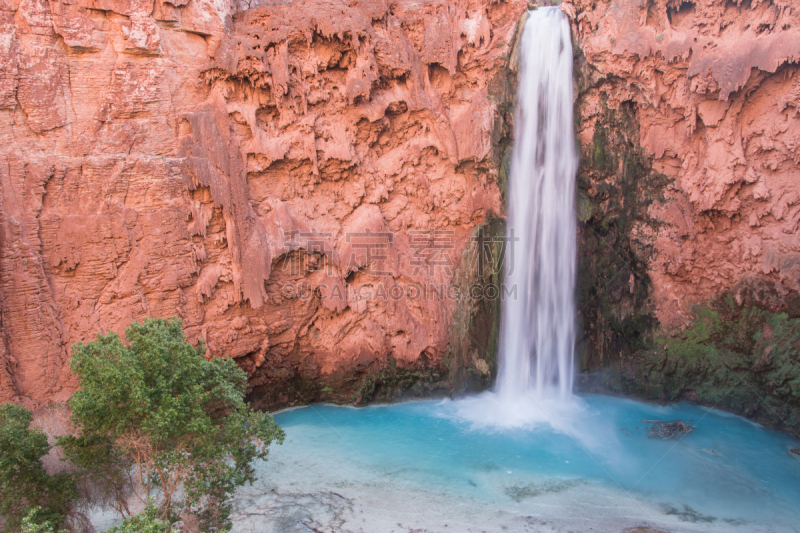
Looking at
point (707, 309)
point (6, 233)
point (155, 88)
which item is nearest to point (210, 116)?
point (155, 88)

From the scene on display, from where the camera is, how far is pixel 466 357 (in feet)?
59.1

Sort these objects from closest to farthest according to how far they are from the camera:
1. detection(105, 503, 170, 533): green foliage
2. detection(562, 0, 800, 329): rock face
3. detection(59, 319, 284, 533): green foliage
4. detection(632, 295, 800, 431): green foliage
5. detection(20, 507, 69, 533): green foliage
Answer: detection(105, 503, 170, 533): green foliage, detection(20, 507, 69, 533): green foliage, detection(59, 319, 284, 533): green foliage, detection(562, 0, 800, 329): rock face, detection(632, 295, 800, 431): green foliage

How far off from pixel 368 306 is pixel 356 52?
28.6 feet

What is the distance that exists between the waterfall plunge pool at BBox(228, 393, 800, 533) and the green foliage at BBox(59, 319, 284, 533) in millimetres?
2607

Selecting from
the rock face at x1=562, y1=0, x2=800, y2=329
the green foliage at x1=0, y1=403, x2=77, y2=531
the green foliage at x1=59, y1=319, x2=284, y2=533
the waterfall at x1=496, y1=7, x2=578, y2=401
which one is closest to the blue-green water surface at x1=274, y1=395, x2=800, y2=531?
the waterfall at x1=496, y1=7, x2=578, y2=401

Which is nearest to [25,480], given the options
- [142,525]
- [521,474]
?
[142,525]

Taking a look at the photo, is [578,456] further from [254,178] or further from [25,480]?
[254,178]

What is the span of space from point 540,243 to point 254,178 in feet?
33.4

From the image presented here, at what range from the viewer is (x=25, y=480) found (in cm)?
816

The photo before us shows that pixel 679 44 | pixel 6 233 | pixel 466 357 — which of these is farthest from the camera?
pixel 466 357

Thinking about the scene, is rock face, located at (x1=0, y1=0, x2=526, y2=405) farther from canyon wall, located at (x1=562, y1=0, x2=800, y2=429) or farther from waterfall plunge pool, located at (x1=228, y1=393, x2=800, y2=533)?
canyon wall, located at (x1=562, y1=0, x2=800, y2=429)

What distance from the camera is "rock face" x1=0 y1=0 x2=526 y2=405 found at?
13578 millimetres

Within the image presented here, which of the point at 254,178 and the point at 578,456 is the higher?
the point at 254,178

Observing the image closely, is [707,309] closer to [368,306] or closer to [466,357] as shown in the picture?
[466,357]
